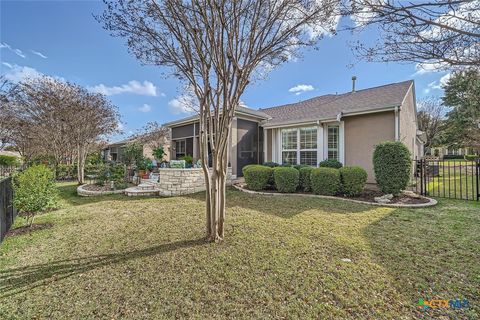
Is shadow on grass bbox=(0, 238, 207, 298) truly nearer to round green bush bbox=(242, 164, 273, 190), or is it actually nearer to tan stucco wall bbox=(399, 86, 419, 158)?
round green bush bbox=(242, 164, 273, 190)

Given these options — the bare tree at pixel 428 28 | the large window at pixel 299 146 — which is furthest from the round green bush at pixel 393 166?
the bare tree at pixel 428 28

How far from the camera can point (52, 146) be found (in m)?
15.7

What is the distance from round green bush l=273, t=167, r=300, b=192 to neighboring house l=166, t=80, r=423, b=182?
7.68ft

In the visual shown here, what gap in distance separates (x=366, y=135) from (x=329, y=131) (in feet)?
5.15

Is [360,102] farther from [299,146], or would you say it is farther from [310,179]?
[310,179]

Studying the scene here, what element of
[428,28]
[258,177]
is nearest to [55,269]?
[428,28]

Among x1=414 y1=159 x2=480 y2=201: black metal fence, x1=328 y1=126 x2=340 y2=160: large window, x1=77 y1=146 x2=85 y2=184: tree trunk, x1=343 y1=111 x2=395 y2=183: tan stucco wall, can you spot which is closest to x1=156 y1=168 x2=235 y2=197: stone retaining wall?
x1=328 y1=126 x2=340 y2=160: large window

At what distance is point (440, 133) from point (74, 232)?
34736mm

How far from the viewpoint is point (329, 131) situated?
10.2 meters

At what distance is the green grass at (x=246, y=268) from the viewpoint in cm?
227

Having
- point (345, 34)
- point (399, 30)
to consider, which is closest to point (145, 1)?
point (345, 34)
